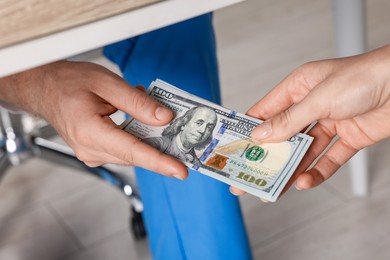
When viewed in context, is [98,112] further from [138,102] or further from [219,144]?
[219,144]

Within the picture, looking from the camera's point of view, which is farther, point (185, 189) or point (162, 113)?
point (185, 189)

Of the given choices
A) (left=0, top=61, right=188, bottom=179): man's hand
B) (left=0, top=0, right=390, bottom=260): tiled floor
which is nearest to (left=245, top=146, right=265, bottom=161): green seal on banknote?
(left=0, top=61, right=188, bottom=179): man's hand

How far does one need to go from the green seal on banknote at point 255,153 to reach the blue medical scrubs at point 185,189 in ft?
0.47

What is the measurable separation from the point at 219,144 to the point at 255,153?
5cm

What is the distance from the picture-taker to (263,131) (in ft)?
2.70

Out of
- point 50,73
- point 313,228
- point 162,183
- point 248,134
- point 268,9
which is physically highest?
point 50,73

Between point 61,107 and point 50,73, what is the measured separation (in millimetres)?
73

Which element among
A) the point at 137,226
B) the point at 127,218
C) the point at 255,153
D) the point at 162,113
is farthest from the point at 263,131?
the point at 127,218

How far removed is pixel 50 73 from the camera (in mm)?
841

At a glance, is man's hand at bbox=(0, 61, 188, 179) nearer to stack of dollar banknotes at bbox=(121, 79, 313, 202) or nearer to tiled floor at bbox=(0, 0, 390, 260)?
stack of dollar banknotes at bbox=(121, 79, 313, 202)

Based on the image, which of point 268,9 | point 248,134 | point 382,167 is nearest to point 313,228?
point 382,167

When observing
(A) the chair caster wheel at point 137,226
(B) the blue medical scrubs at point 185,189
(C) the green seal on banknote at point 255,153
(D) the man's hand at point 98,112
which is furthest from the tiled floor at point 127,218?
A: (D) the man's hand at point 98,112

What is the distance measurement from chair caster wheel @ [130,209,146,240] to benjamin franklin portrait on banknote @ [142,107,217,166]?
67 centimetres

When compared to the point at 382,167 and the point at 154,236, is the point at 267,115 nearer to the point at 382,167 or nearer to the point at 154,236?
the point at 154,236
